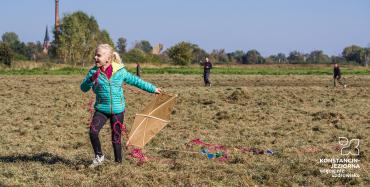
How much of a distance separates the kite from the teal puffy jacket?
710 millimetres

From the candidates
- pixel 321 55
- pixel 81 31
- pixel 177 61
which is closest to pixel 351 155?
pixel 81 31

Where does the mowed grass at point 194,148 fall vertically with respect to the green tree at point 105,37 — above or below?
below

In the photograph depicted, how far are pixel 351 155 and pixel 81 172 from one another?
4290 mm

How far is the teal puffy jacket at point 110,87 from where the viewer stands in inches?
277

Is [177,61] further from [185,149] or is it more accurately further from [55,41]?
[185,149]

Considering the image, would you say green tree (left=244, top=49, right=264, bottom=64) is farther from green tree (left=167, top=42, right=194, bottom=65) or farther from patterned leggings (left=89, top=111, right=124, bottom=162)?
patterned leggings (left=89, top=111, right=124, bottom=162)

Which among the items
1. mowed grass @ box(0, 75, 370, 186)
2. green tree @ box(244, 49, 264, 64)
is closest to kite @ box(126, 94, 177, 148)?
mowed grass @ box(0, 75, 370, 186)

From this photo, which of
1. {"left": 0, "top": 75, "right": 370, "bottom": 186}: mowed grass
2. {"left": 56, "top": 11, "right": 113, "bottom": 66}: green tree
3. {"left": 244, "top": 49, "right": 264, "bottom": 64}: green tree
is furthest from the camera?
{"left": 244, "top": 49, "right": 264, "bottom": 64}: green tree

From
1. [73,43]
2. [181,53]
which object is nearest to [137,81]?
[73,43]

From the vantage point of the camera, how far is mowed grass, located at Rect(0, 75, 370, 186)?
6.68 metres

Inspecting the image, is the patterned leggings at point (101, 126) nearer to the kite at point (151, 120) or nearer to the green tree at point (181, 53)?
the kite at point (151, 120)

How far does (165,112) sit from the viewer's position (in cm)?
805

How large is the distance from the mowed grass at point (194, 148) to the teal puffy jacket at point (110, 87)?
0.85 metres

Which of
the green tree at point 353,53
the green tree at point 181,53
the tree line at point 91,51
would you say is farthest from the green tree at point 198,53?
the green tree at point 353,53
